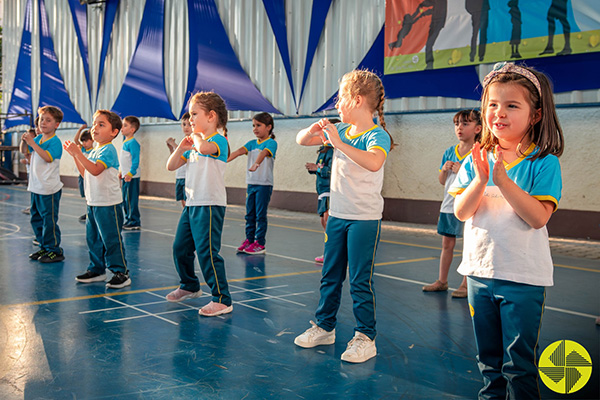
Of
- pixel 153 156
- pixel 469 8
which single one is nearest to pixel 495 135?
pixel 469 8

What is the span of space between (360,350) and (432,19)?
8.80 metres

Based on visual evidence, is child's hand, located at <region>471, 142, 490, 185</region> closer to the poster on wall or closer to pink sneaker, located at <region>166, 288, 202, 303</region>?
pink sneaker, located at <region>166, 288, 202, 303</region>

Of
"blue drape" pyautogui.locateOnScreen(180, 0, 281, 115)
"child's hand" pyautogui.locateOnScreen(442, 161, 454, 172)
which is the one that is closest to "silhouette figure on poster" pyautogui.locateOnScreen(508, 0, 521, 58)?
"child's hand" pyautogui.locateOnScreen(442, 161, 454, 172)

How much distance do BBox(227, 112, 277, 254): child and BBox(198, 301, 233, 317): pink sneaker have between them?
3005 mm

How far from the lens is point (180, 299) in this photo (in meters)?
5.02

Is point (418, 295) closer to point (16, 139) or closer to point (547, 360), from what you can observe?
point (547, 360)

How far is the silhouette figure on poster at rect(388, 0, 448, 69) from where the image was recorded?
10.8 meters

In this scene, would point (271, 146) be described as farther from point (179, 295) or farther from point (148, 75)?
point (148, 75)

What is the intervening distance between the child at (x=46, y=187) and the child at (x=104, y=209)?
128cm

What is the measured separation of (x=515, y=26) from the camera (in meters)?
9.77

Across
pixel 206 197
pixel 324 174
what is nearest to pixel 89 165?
pixel 206 197

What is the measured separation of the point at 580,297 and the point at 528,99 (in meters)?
3.87

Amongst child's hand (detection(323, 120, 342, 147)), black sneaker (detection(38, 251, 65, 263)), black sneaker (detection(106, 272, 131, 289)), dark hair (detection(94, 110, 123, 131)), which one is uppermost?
dark hair (detection(94, 110, 123, 131))

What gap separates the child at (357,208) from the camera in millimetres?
3676
